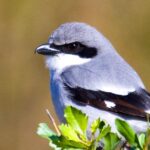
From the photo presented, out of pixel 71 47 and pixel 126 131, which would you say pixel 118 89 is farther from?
pixel 126 131

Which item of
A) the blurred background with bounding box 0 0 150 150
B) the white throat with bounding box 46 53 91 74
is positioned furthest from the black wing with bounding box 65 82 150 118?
the blurred background with bounding box 0 0 150 150

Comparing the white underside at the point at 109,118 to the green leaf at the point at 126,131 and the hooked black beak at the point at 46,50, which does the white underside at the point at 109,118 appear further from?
the green leaf at the point at 126,131

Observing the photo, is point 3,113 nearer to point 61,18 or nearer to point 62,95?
point 61,18

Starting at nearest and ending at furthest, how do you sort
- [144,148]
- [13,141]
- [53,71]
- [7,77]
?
[144,148] → [53,71] → [13,141] → [7,77]

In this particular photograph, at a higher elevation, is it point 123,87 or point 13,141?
point 123,87

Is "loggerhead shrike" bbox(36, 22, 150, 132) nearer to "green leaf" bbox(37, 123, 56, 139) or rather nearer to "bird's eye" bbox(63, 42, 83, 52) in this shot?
"bird's eye" bbox(63, 42, 83, 52)

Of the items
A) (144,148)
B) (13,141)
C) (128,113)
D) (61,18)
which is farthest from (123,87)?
(61,18)

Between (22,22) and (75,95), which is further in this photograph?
(22,22)
